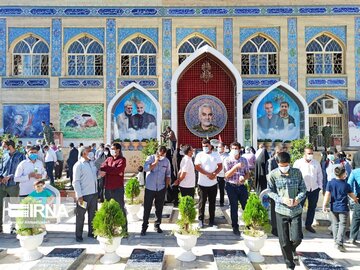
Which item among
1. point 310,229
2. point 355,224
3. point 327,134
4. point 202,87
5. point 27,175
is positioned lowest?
point 310,229

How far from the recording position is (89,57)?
16.6m

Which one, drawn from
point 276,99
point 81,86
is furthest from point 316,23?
point 81,86

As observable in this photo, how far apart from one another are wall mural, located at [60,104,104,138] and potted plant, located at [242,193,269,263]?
40.2 feet

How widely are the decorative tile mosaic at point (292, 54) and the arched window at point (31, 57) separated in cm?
1244

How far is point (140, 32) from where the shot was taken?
16.5 metres

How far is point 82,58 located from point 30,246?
13222mm

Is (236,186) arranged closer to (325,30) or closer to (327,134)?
(327,134)

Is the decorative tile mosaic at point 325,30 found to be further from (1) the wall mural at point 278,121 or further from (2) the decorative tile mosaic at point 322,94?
(1) the wall mural at point 278,121

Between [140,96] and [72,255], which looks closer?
[72,255]

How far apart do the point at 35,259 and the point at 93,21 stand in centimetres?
1406

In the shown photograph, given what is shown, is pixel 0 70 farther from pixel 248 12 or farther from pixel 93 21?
pixel 248 12

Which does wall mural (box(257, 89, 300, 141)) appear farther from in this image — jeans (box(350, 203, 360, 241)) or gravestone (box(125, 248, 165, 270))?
gravestone (box(125, 248, 165, 270))

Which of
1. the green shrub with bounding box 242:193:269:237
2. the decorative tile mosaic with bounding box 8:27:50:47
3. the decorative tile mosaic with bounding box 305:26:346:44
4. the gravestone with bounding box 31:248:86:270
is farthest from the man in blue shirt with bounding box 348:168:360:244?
the decorative tile mosaic with bounding box 8:27:50:47

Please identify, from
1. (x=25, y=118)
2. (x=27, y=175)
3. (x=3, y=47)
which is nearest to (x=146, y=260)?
(x=27, y=175)
